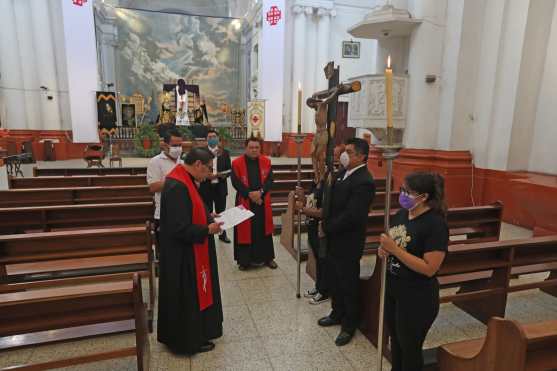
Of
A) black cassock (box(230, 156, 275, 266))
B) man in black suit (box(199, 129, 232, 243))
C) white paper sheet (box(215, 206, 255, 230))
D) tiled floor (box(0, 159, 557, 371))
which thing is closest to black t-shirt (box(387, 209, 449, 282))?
tiled floor (box(0, 159, 557, 371))

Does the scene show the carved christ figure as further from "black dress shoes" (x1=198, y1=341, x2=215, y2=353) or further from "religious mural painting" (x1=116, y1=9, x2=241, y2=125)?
"religious mural painting" (x1=116, y1=9, x2=241, y2=125)

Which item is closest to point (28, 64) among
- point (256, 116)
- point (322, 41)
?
point (256, 116)

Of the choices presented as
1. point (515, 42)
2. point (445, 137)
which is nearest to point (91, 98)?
point (445, 137)

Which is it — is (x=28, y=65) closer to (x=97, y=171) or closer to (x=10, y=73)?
(x=10, y=73)

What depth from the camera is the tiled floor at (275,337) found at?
2.77 m

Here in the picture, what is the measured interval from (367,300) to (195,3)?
955 inches

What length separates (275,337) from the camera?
3.11 m

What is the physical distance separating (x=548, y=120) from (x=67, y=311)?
7794 millimetres

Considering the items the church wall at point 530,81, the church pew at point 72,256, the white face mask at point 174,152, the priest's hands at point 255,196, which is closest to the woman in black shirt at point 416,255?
the church pew at point 72,256

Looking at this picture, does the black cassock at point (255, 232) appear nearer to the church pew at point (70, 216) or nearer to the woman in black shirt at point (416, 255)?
the church pew at point (70, 216)

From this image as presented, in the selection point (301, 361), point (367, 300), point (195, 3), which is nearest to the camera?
point (301, 361)

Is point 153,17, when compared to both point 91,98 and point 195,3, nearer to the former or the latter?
point 195,3

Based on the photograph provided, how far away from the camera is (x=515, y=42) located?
6484 mm

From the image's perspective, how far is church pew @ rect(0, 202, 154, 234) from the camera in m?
3.75
